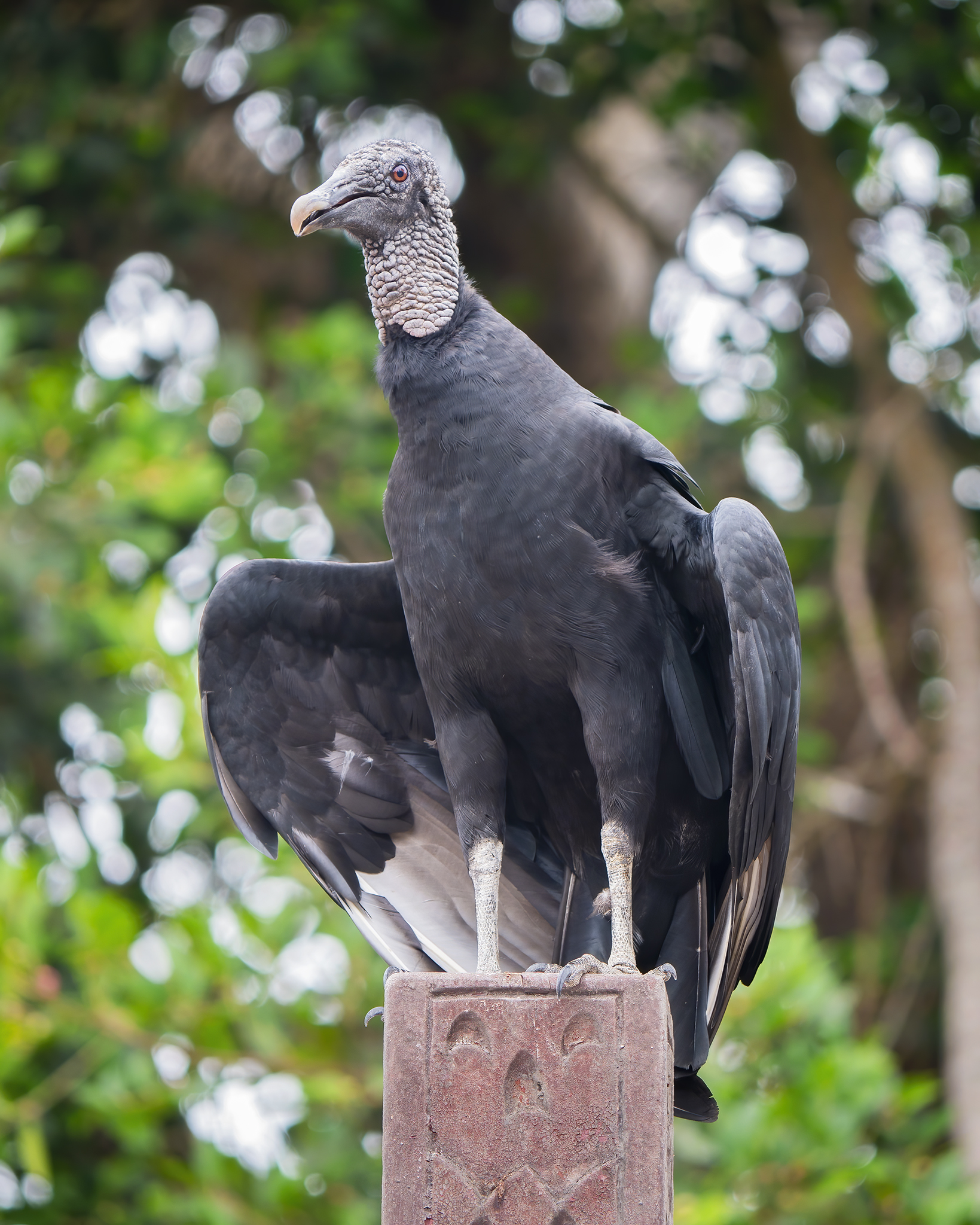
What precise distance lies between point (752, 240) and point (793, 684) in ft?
16.4

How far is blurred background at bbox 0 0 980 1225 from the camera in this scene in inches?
208

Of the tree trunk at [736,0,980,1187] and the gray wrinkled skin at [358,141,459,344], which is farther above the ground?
the gray wrinkled skin at [358,141,459,344]

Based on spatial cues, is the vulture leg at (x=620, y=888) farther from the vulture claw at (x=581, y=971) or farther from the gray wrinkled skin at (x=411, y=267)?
the gray wrinkled skin at (x=411, y=267)

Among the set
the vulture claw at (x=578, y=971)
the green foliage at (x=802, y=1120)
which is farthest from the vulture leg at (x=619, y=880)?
the green foliage at (x=802, y=1120)

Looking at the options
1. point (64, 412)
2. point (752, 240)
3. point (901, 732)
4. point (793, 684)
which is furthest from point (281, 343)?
point (793, 684)

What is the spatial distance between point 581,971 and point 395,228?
1557 millimetres

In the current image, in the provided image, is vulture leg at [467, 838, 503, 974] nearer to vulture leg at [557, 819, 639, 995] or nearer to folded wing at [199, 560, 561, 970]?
vulture leg at [557, 819, 639, 995]

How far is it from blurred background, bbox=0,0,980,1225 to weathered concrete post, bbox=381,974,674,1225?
2.41 metres

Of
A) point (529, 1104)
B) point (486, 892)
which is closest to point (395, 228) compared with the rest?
point (486, 892)

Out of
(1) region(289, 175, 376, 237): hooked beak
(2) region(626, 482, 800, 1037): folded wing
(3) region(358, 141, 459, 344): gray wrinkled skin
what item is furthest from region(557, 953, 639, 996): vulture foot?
(1) region(289, 175, 376, 237): hooked beak

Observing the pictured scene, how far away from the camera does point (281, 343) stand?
6.51 metres

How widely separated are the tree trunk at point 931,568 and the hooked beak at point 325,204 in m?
3.75

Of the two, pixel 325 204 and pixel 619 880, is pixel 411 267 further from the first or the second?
pixel 619 880

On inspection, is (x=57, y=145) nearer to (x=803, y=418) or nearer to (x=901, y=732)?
(x=803, y=418)
